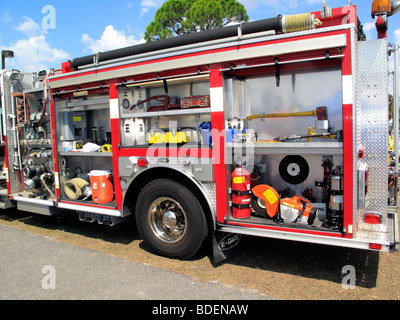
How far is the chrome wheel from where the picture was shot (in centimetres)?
416

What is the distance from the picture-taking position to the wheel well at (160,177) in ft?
13.0

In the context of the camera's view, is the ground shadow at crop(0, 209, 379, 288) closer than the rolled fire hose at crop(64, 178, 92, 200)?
Yes

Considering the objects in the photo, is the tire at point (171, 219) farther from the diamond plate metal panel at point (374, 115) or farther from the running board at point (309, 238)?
the diamond plate metal panel at point (374, 115)

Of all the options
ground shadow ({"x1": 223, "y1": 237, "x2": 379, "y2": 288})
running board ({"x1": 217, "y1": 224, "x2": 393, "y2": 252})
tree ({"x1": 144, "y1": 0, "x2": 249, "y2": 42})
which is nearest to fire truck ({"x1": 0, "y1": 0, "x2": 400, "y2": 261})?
running board ({"x1": 217, "y1": 224, "x2": 393, "y2": 252})

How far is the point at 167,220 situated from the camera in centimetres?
418

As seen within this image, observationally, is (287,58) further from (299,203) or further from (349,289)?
(349,289)

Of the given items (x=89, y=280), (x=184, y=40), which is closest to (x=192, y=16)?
(x=184, y=40)

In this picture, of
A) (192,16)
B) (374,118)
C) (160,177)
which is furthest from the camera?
(192,16)

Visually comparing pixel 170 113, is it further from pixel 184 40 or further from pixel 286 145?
pixel 286 145

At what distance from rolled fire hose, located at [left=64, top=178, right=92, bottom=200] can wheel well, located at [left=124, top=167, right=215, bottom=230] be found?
1.01m

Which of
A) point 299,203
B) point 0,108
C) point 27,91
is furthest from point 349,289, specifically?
point 0,108

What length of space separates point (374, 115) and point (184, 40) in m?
2.28

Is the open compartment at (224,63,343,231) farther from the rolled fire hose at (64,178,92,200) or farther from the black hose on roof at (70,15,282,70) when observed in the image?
the rolled fire hose at (64,178,92,200)

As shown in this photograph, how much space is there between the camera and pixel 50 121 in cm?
538
